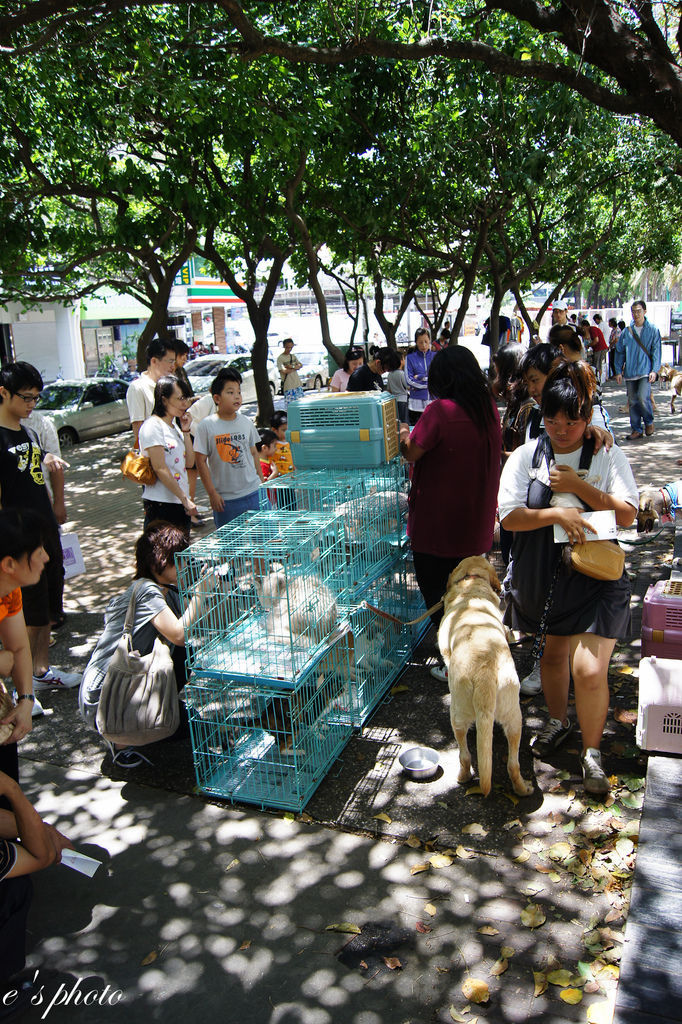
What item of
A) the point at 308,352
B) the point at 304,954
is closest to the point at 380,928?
the point at 304,954

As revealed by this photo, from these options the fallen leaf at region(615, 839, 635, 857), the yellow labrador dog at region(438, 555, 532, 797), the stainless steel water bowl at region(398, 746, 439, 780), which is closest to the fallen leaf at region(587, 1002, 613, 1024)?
the fallen leaf at region(615, 839, 635, 857)

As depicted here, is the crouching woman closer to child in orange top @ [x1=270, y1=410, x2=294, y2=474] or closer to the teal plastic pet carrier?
the teal plastic pet carrier

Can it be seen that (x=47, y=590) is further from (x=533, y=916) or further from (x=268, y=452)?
(x=533, y=916)

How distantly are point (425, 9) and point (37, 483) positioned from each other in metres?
7.77

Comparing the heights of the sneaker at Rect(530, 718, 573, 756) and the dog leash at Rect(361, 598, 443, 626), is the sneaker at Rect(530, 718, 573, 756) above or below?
below

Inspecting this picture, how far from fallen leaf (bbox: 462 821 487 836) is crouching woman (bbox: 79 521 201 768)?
1634mm

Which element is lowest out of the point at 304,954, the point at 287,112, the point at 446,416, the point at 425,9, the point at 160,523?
the point at 304,954

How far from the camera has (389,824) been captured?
3674 mm

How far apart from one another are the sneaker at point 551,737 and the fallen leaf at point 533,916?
1.04 metres

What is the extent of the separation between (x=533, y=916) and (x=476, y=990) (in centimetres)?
43

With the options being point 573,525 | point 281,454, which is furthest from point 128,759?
point 281,454

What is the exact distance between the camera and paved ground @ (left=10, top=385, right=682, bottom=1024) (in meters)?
2.78

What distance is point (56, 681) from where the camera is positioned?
205 inches

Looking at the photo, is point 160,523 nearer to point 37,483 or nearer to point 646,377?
point 37,483
